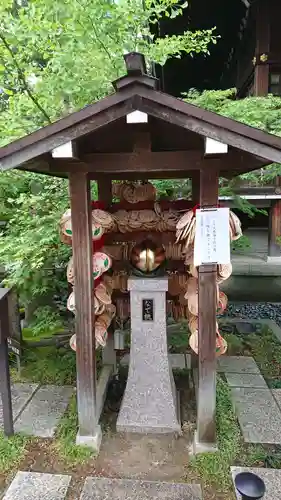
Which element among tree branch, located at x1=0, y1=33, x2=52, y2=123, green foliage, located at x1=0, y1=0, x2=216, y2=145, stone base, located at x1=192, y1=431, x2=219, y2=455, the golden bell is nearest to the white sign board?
the golden bell

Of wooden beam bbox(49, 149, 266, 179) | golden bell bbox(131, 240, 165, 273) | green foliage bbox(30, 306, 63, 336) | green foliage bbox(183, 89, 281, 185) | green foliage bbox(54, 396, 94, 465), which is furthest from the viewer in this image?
green foliage bbox(183, 89, 281, 185)

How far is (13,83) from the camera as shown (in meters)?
5.00

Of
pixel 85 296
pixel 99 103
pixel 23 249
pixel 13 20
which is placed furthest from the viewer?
pixel 13 20

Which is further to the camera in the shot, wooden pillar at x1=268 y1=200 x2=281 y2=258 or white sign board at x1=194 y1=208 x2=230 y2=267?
wooden pillar at x1=268 y1=200 x2=281 y2=258

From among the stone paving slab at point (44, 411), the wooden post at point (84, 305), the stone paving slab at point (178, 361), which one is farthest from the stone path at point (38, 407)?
the stone paving slab at point (178, 361)

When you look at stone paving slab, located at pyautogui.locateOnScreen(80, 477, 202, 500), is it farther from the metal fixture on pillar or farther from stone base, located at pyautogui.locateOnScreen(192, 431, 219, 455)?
the metal fixture on pillar

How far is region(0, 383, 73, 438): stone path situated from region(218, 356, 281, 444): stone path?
1.90 meters

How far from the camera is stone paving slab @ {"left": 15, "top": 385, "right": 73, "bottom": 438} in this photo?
3.49 metres

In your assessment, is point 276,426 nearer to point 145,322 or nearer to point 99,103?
point 145,322

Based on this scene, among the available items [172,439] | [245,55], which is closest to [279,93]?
[245,55]

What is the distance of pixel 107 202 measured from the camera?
427 cm

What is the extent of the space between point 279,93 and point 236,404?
822 cm

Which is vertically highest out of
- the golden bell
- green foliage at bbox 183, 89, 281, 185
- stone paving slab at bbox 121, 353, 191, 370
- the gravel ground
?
green foliage at bbox 183, 89, 281, 185

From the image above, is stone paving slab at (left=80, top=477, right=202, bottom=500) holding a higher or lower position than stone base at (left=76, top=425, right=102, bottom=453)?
lower
